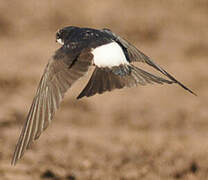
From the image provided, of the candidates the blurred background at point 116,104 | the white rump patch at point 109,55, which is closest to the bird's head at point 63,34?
the white rump patch at point 109,55

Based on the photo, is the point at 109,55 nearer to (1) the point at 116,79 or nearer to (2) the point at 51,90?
(1) the point at 116,79

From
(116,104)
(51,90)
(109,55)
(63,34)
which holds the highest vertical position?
(116,104)

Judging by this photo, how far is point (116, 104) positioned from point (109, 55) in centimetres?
198

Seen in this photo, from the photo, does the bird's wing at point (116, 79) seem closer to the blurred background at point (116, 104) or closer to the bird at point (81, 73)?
the bird at point (81, 73)

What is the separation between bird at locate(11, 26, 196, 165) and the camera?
271 centimetres

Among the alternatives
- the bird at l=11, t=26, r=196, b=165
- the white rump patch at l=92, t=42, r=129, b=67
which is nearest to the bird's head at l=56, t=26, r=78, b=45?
the bird at l=11, t=26, r=196, b=165

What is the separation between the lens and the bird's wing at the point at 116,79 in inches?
115

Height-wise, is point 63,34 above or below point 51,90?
above

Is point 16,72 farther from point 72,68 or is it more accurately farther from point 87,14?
point 72,68

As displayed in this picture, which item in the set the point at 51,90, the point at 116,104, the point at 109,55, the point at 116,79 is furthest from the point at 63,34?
the point at 116,104

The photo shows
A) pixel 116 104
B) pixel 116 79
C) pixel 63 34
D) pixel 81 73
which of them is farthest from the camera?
pixel 116 104

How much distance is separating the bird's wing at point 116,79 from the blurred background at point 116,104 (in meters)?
0.87

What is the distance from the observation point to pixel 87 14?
607 cm

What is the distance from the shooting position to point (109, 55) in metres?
3.04
